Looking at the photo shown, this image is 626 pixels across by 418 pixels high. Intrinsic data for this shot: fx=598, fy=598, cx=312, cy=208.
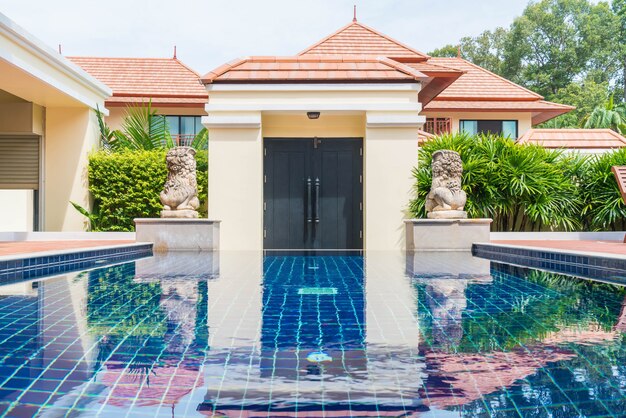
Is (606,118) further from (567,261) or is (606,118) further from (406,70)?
(567,261)

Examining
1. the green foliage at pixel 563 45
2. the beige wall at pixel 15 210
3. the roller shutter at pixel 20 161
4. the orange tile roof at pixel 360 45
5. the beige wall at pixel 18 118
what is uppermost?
the green foliage at pixel 563 45

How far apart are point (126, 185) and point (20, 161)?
2.63 m

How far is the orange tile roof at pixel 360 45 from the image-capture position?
63.4 ft

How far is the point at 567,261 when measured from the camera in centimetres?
757

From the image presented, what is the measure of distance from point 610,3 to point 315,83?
3793cm

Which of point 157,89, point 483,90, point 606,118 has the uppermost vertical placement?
point 606,118

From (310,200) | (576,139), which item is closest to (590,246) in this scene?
(310,200)

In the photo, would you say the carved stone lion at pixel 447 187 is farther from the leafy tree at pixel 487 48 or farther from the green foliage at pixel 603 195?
the leafy tree at pixel 487 48

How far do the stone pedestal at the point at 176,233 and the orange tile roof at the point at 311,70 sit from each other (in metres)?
3.00

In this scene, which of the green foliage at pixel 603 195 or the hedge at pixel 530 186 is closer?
the hedge at pixel 530 186

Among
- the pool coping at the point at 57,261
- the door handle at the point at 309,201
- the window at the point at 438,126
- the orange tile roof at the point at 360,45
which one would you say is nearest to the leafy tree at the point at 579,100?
the window at the point at 438,126

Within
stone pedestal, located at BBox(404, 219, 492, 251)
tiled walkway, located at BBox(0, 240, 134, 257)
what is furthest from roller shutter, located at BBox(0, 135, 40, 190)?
stone pedestal, located at BBox(404, 219, 492, 251)

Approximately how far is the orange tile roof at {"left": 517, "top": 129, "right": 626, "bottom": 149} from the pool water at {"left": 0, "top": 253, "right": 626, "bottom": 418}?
34.3ft

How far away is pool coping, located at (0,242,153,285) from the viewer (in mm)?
6617
